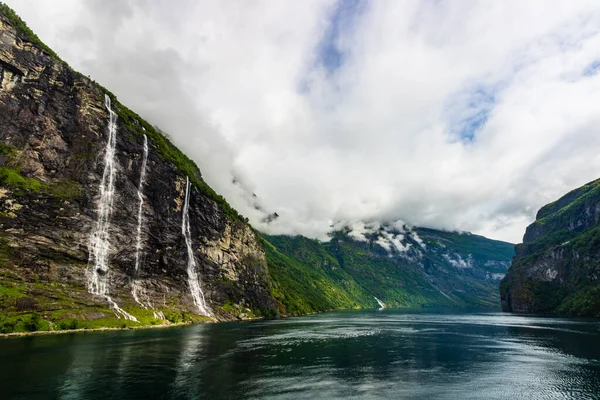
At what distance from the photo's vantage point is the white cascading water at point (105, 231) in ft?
381

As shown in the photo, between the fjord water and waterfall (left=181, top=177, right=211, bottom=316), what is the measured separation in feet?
210

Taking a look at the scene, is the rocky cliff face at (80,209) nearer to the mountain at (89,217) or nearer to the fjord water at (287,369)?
the mountain at (89,217)

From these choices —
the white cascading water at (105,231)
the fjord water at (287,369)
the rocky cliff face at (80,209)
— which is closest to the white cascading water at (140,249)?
the rocky cliff face at (80,209)

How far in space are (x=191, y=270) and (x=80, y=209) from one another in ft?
168

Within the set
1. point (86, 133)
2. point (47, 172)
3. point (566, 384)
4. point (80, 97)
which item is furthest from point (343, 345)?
point (80, 97)

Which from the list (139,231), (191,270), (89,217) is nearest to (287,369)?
(89,217)

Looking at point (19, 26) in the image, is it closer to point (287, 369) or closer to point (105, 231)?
point (105, 231)

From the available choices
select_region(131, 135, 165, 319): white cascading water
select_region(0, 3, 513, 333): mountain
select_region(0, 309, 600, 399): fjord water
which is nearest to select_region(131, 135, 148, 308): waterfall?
select_region(131, 135, 165, 319): white cascading water

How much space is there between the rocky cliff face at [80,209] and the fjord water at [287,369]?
2919 cm

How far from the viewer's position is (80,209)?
125 metres

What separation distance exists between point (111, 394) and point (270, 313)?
165m

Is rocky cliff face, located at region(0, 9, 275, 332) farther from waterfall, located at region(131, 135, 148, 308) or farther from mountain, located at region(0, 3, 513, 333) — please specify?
waterfall, located at region(131, 135, 148, 308)

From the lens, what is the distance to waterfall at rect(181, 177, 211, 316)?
151000 millimetres

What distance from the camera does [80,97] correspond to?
145m
